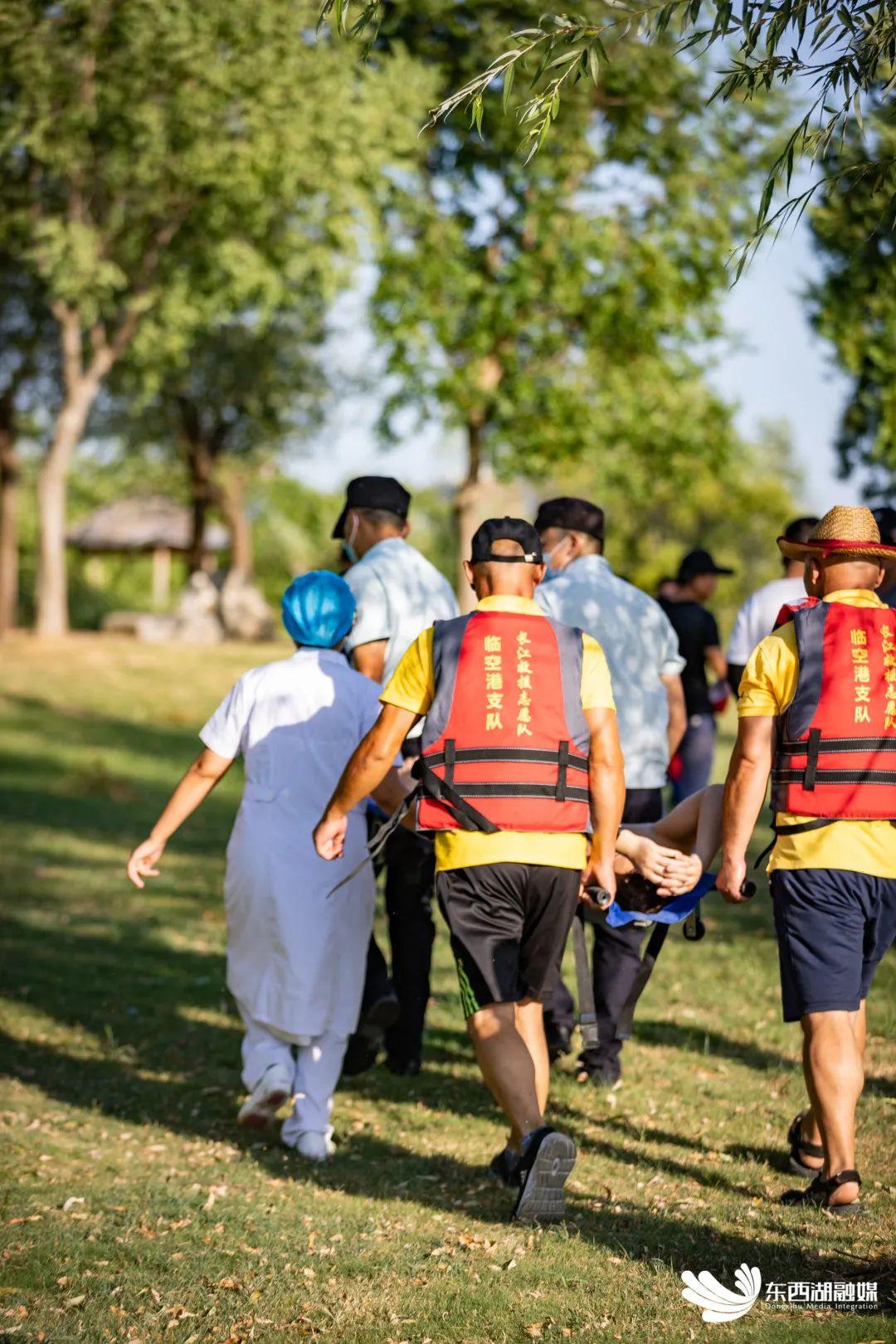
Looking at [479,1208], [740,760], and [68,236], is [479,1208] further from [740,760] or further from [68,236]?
[68,236]

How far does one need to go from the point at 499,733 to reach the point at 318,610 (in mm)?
1440

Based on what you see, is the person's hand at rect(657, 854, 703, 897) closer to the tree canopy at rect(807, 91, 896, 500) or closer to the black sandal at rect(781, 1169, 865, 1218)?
the black sandal at rect(781, 1169, 865, 1218)

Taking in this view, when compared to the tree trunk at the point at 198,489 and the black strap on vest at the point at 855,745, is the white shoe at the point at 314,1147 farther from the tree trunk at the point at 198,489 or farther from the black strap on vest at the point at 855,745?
the tree trunk at the point at 198,489

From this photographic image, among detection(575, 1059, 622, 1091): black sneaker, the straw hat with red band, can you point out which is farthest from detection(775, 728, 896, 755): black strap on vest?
detection(575, 1059, 622, 1091): black sneaker

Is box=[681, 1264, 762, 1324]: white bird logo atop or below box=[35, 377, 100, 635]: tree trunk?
below

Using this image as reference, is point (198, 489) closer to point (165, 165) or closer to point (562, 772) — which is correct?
point (165, 165)

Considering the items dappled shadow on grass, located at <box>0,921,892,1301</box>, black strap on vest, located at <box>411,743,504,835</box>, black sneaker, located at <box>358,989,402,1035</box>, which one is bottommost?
dappled shadow on grass, located at <box>0,921,892,1301</box>

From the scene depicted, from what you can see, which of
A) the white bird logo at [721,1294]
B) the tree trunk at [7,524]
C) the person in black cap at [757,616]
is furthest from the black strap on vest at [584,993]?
the tree trunk at [7,524]

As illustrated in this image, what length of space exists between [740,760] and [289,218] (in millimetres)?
22749

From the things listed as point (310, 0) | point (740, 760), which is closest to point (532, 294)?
point (310, 0)

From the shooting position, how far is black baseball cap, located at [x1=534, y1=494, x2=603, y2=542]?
6.92 meters

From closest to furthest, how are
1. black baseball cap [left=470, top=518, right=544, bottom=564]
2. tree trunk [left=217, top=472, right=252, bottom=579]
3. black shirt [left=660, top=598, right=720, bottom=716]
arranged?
black baseball cap [left=470, top=518, right=544, bottom=564]
black shirt [left=660, top=598, right=720, bottom=716]
tree trunk [left=217, top=472, right=252, bottom=579]

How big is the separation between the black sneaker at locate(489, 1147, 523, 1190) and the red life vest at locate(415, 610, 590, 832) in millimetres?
1152

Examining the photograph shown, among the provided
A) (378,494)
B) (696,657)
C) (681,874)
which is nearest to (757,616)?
(696,657)
